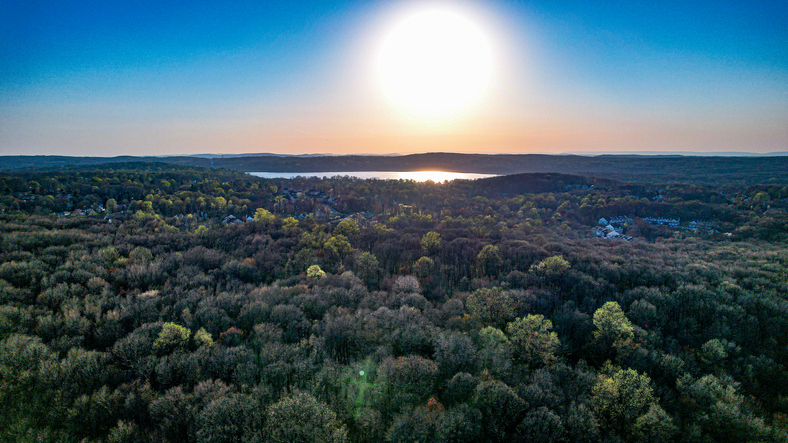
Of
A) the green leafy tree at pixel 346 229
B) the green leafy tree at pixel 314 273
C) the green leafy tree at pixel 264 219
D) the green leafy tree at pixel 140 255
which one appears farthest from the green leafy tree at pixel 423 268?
the green leafy tree at pixel 264 219

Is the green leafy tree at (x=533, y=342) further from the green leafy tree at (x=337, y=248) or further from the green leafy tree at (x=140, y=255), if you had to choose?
the green leafy tree at (x=140, y=255)

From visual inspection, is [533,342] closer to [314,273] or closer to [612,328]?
[612,328]

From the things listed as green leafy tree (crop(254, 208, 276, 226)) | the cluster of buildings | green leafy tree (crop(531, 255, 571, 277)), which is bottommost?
the cluster of buildings

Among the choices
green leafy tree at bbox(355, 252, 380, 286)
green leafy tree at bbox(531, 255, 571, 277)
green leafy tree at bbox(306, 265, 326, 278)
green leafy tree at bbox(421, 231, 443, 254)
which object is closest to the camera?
green leafy tree at bbox(306, 265, 326, 278)

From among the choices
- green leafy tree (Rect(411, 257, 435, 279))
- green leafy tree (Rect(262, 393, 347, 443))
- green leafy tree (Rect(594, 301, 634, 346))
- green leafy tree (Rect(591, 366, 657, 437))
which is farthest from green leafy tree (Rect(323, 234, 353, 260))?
green leafy tree (Rect(591, 366, 657, 437))

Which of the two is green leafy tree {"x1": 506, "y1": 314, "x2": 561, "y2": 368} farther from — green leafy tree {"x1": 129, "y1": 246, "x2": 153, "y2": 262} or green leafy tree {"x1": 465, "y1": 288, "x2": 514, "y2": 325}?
green leafy tree {"x1": 129, "y1": 246, "x2": 153, "y2": 262}

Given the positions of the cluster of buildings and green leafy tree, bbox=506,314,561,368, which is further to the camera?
the cluster of buildings

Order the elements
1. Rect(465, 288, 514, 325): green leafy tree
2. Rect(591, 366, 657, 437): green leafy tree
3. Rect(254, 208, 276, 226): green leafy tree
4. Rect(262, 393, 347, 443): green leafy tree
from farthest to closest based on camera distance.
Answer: Rect(254, 208, 276, 226): green leafy tree, Rect(465, 288, 514, 325): green leafy tree, Rect(591, 366, 657, 437): green leafy tree, Rect(262, 393, 347, 443): green leafy tree

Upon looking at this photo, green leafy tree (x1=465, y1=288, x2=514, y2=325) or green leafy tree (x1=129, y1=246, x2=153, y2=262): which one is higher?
green leafy tree (x1=129, y1=246, x2=153, y2=262)

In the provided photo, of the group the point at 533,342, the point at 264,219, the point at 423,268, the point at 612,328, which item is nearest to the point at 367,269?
the point at 423,268
